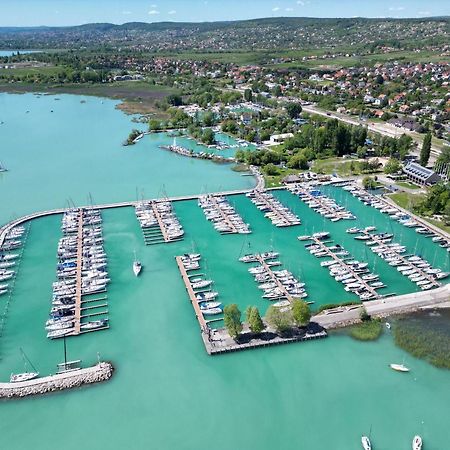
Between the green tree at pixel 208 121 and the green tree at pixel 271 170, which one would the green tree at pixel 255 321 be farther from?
the green tree at pixel 208 121

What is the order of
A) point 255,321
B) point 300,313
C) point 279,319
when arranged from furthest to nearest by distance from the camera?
point 300,313, point 279,319, point 255,321

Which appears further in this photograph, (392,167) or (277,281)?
(392,167)

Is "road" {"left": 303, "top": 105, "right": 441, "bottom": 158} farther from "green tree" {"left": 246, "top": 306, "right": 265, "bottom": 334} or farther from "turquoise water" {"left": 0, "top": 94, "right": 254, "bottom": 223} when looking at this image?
"green tree" {"left": 246, "top": 306, "right": 265, "bottom": 334}

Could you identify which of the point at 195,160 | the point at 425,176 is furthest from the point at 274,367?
the point at 195,160

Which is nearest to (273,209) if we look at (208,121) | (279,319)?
(279,319)

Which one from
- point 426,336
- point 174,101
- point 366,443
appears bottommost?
point 366,443

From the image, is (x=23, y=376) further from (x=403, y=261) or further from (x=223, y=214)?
(x=403, y=261)

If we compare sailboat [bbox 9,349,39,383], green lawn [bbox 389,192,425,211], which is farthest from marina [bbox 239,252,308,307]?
green lawn [bbox 389,192,425,211]
